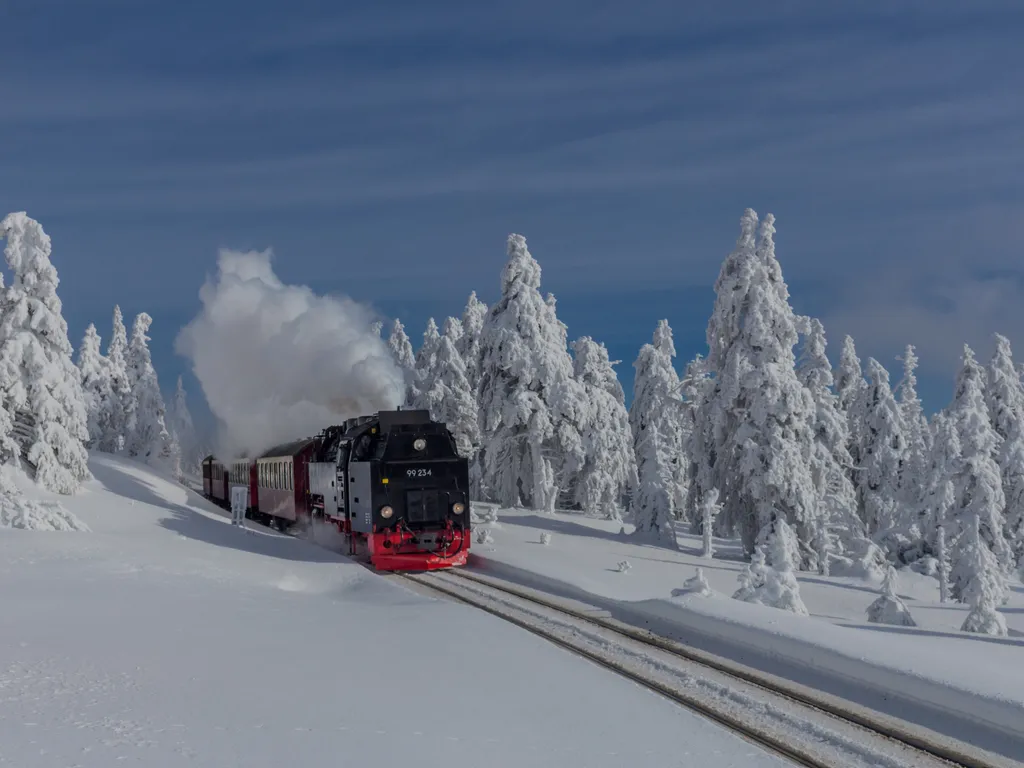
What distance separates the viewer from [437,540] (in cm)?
2383

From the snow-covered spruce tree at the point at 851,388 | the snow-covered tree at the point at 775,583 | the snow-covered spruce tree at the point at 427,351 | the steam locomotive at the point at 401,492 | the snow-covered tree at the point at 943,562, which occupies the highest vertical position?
the snow-covered spruce tree at the point at 427,351

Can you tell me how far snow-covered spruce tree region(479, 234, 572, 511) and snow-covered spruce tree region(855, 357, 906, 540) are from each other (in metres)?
18.3

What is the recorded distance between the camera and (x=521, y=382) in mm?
42469

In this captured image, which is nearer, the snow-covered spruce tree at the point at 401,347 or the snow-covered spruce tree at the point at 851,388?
the snow-covered spruce tree at the point at 851,388

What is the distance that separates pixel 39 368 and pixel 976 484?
34563mm

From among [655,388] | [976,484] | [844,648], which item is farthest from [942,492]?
[844,648]

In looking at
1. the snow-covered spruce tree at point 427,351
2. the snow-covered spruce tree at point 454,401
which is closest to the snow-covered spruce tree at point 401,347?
the snow-covered spruce tree at point 427,351

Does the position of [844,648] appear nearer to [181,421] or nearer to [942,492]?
[942,492]

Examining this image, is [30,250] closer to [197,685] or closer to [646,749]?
[197,685]

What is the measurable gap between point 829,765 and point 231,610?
10619 mm

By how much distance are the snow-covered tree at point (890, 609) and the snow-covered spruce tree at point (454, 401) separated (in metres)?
32.0

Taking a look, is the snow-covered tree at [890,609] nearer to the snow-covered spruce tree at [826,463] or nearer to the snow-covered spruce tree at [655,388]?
the snow-covered spruce tree at [826,463]

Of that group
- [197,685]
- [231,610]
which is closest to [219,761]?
[197,685]

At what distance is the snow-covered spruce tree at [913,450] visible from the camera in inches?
1657
